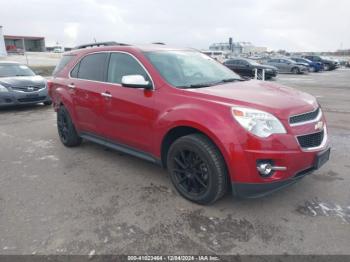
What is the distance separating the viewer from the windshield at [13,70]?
9716mm

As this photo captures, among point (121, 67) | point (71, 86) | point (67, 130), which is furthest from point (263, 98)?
point (67, 130)

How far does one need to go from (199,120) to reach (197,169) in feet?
1.87

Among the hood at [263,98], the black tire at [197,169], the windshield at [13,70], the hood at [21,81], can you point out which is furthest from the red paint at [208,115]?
the windshield at [13,70]

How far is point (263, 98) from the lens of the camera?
Answer: 10.4ft

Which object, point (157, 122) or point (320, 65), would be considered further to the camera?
point (320, 65)

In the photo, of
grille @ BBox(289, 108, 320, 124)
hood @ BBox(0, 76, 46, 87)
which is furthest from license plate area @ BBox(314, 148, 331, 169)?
hood @ BBox(0, 76, 46, 87)

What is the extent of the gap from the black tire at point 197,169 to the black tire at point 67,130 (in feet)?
8.11

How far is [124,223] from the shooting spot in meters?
3.05

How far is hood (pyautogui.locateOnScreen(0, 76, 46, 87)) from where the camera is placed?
902 cm

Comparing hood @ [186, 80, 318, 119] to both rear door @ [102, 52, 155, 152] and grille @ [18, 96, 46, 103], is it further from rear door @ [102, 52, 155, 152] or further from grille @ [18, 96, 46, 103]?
grille @ [18, 96, 46, 103]

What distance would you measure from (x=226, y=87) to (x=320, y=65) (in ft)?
107

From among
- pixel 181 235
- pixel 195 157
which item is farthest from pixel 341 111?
pixel 181 235

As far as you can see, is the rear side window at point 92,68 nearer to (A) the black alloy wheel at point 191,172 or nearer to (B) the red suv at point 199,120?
(B) the red suv at point 199,120

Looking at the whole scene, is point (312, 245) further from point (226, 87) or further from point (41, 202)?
point (41, 202)
